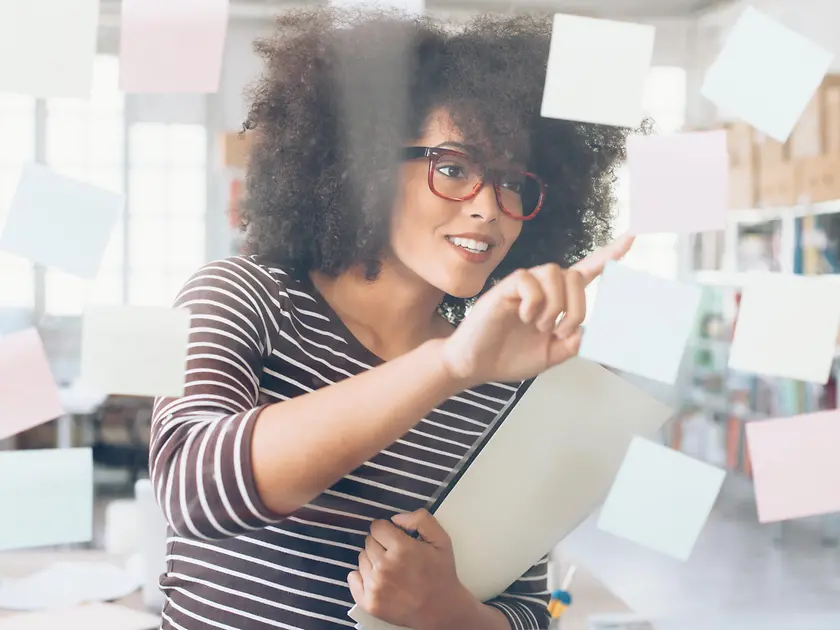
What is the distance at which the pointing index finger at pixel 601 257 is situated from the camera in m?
0.63

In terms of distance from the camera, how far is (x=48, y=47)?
0.65 m

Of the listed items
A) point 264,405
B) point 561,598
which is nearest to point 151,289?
point 264,405

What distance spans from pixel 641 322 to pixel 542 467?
0.45ft

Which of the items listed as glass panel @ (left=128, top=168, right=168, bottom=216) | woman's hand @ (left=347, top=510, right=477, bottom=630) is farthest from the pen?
glass panel @ (left=128, top=168, right=168, bottom=216)

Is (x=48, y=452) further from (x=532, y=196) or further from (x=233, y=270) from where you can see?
(x=532, y=196)

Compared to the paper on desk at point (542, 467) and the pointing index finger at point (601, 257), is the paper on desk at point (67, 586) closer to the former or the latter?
the paper on desk at point (542, 467)

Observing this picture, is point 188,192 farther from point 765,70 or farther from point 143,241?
point 765,70

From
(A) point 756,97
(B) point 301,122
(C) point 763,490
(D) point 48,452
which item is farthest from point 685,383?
(D) point 48,452

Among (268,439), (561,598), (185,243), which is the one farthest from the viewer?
(561,598)

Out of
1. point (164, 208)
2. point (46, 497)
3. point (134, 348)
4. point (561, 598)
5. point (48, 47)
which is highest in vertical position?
point (48, 47)

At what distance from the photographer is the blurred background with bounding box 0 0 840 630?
0.64 m

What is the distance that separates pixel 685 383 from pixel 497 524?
19 cm

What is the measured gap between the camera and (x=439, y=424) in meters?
0.65

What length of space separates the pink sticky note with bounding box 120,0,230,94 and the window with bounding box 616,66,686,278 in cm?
33
